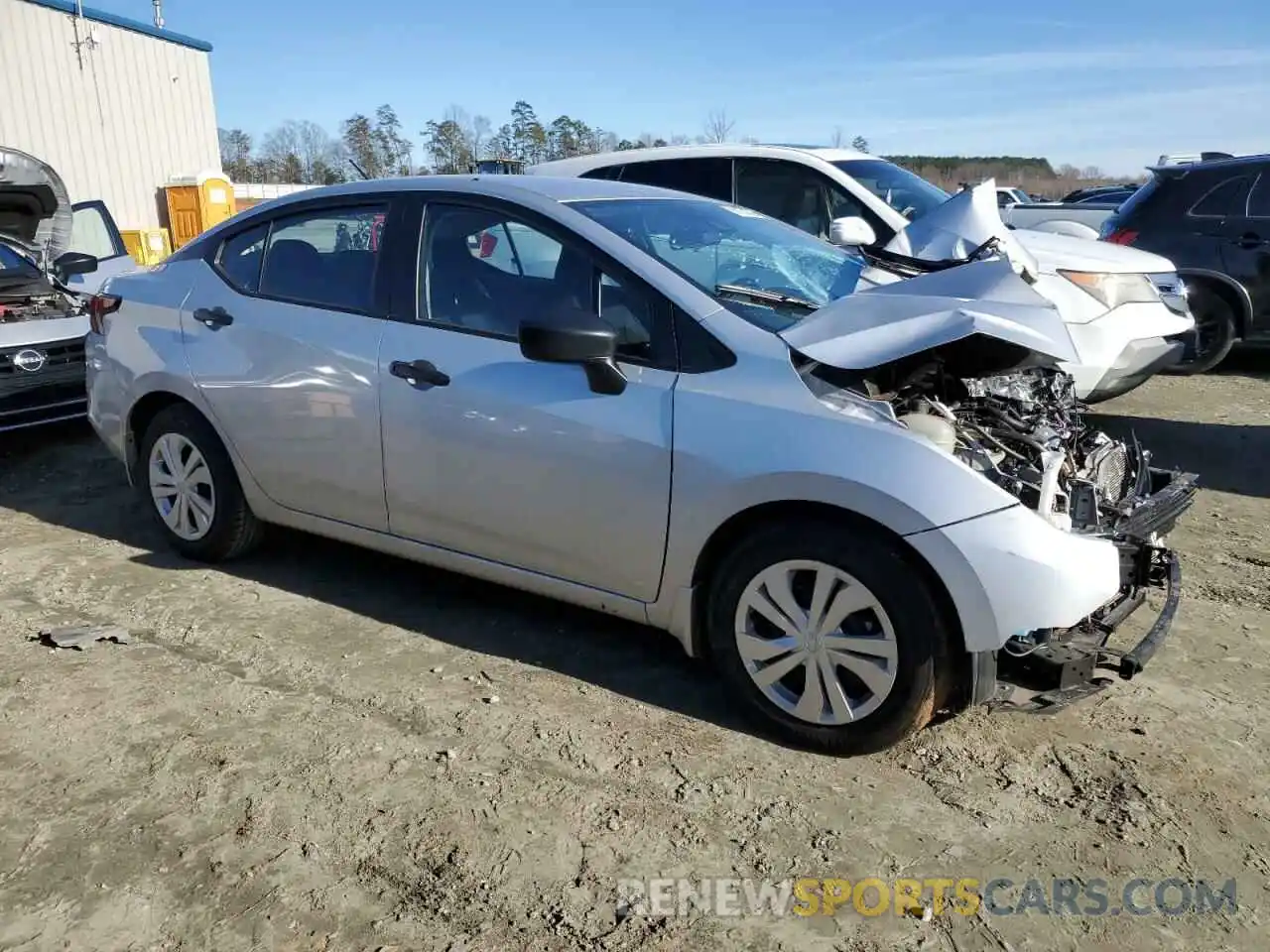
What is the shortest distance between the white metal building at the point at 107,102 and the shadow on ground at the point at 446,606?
13.2 m

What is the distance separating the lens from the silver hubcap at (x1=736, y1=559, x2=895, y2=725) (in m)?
2.95

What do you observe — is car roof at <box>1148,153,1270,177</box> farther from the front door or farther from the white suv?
the front door

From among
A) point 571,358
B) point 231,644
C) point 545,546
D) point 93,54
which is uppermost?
point 93,54

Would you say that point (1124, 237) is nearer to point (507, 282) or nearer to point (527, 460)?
point (507, 282)

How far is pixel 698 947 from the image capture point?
2344 millimetres

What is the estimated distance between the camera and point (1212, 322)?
812 centimetres

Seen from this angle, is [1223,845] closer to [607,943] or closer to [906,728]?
[906,728]

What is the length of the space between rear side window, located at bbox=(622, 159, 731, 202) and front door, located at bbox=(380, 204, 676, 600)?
429 cm

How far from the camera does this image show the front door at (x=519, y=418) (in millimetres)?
3277

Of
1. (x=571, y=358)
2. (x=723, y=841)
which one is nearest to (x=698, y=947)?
(x=723, y=841)

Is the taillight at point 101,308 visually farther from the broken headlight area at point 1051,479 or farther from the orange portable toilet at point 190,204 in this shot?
the orange portable toilet at point 190,204

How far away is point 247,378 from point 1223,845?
12.4ft

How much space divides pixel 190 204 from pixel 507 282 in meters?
17.7

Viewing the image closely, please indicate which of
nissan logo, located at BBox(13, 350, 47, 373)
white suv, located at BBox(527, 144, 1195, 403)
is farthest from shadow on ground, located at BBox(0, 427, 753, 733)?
white suv, located at BBox(527, 144, 1195, 403)
